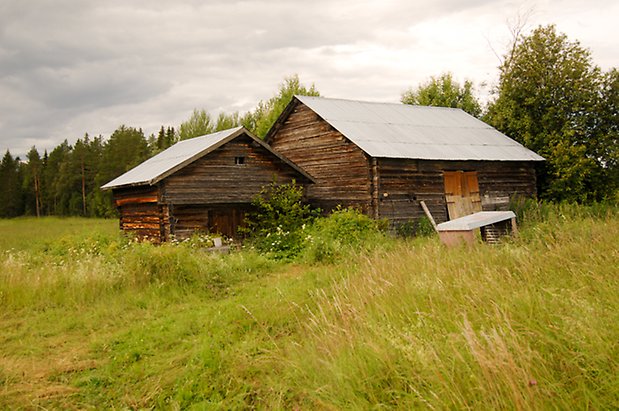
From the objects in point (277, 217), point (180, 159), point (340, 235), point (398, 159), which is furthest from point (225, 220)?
point (398, 159)

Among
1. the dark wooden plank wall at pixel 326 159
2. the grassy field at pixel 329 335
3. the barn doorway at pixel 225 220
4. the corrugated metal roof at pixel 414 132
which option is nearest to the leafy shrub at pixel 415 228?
the dark wooden plank wall at pixel 326 159

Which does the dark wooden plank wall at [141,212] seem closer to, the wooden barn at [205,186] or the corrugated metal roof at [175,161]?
the wooden barn at [205,186]

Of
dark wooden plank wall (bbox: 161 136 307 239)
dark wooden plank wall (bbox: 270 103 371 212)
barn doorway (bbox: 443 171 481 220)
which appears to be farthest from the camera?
barn doorway (bbox: 443 171 481 220)

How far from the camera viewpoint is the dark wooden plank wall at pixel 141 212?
55.9 feet

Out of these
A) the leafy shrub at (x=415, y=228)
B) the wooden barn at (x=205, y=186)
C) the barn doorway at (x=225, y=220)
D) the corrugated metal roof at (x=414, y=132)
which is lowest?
the leafy shrub at (x=415, y=228)

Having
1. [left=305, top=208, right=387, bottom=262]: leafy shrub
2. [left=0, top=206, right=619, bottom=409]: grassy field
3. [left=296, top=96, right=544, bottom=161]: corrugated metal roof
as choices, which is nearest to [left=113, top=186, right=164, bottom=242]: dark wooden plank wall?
[left=305, top=208, right=387, bottom=262]: leafy shrub

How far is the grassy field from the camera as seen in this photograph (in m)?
3.58

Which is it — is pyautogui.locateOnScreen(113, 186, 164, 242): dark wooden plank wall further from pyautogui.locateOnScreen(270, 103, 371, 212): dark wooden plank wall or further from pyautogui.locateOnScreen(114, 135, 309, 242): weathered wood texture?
pyautogui.locateOnScreen(270, 103, 371, 212): dark wooden plank wall

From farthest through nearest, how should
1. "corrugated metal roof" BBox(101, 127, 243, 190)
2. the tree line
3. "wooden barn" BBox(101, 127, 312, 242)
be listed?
the tree line < "wooden barn" BBox(101, 127, 312, 242) < "corrugated metal roof" BBox(101, 127, 243, 190)

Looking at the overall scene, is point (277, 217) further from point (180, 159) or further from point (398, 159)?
point (398, 159)

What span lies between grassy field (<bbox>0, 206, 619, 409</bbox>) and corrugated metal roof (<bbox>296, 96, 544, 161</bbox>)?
1025cm

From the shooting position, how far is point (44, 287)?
30.6ft

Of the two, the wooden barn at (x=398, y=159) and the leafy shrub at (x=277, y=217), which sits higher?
the wooden barn at (x=398, y=159)

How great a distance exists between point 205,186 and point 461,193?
10680 millimetres
